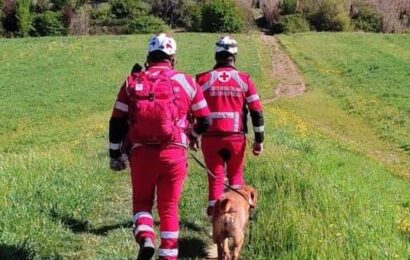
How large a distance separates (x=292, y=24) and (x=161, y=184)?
211ft

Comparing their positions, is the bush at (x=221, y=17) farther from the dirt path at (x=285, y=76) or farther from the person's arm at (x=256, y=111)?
the person's arm at (x=256, y=111)

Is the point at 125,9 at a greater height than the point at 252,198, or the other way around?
the point at 252,198

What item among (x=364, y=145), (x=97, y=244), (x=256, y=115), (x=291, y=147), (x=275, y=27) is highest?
(x=256, y=115)

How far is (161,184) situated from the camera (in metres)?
5.64

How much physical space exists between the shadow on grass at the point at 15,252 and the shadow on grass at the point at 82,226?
3.70 ft

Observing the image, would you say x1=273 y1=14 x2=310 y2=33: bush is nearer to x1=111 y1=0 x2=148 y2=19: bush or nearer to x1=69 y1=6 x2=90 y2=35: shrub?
x1=111 y1=0 x2=148 y2=19: bush

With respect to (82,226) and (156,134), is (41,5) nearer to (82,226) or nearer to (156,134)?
(82,226)

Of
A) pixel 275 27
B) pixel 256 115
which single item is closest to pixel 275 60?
pixel 275 27

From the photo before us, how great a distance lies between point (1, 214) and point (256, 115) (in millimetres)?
3049

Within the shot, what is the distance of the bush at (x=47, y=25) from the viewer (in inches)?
2758

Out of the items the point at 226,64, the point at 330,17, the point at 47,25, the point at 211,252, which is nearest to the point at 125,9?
the point at 47,25

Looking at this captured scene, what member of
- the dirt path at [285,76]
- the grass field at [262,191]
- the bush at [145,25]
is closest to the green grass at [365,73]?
the grass field at [262,191]

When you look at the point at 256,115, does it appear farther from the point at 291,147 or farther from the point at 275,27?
the point at 275,27

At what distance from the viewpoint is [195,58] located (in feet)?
137
